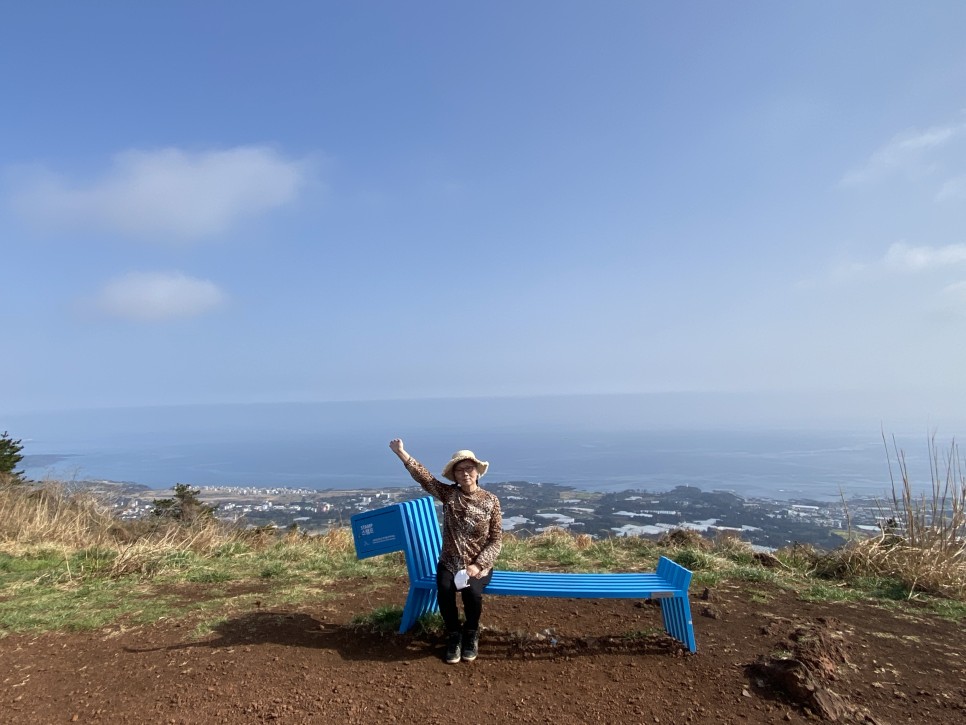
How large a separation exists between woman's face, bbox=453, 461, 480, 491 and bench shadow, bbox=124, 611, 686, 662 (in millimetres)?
1152

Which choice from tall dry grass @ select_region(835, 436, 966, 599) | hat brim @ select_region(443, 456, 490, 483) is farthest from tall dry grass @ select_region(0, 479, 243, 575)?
tall dry grass @ select_region(835, 436, 966, 599)

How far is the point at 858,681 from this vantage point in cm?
375

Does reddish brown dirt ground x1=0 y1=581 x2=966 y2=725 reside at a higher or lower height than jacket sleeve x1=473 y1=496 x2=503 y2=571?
lower

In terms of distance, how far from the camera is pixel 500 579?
4270mm

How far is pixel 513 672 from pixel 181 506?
13260mm

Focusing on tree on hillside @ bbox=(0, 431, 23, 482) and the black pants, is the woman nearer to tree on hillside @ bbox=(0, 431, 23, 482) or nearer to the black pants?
the black pants

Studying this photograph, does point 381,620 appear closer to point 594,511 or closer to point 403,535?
point 403,535

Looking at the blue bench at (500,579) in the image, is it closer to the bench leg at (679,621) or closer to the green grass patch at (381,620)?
the bench leg at (679,621)

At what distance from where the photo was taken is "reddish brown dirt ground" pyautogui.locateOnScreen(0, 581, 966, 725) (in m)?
3.31

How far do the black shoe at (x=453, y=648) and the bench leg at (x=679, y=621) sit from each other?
4.90 ft

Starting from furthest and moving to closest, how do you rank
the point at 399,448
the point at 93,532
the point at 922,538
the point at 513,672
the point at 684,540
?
1. the point at 93,532
2. the point at 684,540
3. the point at 922,538
4. the point at 399,448
5. the point at 513,672

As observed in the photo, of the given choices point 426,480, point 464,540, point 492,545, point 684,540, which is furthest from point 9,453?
point 492,545

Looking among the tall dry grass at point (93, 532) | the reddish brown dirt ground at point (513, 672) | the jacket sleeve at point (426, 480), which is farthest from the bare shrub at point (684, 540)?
the tall dry grass at point (93, 532)

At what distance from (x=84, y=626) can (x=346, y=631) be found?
2.26 m
